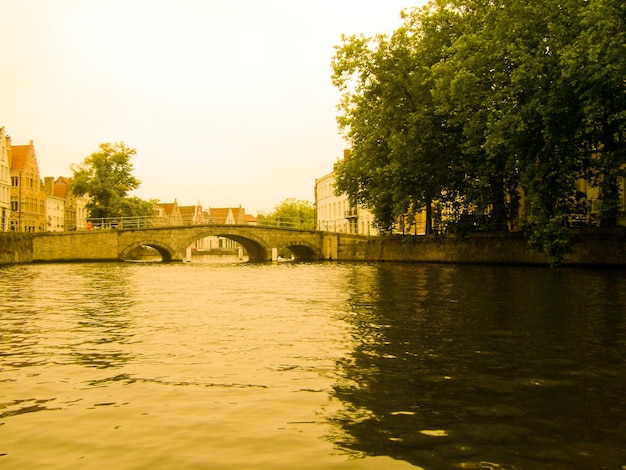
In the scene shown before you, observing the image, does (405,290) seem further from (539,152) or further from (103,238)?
(103,238)

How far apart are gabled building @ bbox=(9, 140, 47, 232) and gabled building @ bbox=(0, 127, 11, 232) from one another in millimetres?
2407

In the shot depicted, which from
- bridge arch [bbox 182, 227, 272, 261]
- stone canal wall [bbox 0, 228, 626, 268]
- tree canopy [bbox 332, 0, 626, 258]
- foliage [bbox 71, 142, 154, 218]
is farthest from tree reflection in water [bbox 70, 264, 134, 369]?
foliage [bbox 71, 142, 154, 218]

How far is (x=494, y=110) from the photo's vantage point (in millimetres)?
23984

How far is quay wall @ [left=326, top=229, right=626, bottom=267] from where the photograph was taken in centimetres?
2664

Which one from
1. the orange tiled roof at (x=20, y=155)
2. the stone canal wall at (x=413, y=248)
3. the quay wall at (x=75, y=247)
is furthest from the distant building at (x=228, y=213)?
the quay wall at (x=75, y=247)

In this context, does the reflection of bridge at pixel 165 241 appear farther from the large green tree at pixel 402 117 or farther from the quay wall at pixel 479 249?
the large green tree at pixel 402 117

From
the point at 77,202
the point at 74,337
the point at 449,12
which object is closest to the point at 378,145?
the point at 449,12

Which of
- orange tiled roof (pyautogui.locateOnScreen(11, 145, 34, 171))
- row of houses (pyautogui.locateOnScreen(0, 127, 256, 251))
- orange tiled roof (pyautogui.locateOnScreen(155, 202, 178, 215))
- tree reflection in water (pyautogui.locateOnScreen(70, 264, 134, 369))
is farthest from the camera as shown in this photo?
orange tiled roof (pyautogui.locateOnScreen(155, 202, 178, 215))

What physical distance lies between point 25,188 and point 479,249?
174 feet

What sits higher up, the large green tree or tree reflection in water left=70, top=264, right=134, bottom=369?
the large green tree

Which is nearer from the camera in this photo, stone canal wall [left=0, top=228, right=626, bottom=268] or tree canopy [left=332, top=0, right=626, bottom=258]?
tree canopy [left=332, top=0, right=626, bottom=258]

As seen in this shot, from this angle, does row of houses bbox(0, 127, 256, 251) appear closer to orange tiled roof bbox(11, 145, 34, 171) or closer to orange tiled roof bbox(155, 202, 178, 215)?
orange tiled roof bbox(11, 145, 34, 171)

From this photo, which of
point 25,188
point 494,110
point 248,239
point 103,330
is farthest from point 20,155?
point 103,330

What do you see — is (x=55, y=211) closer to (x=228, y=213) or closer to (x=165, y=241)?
(x=165, y=241)
